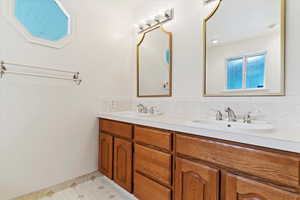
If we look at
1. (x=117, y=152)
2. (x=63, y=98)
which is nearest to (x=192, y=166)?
(x=117, y=152)

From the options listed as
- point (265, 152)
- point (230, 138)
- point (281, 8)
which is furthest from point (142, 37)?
point (265, 152)

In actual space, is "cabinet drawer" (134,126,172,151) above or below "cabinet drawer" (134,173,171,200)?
above

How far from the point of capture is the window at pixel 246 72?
1.30 meters

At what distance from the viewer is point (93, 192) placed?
1826 millimetres

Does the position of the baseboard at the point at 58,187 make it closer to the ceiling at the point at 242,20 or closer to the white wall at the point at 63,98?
the white wall at the point at 63,98

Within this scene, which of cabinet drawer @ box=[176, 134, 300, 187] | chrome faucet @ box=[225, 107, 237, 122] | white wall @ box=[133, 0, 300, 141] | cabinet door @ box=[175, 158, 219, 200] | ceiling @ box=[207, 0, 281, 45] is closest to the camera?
cabinet drawer @ box=[176, 134, 300, 187]

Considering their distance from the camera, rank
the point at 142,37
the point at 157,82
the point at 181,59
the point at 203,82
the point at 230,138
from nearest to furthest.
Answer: the point at 230,138 → the point at 203,82 → the point at 181,59 → the point at 157,82 → the point at 142,37

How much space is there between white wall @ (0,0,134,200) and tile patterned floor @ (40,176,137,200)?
158 mm

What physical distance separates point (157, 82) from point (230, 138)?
1.35 meters

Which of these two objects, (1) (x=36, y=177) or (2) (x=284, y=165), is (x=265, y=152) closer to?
(2) (x=284, y=165)

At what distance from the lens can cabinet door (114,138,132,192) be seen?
163 cm

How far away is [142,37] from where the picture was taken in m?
2.41

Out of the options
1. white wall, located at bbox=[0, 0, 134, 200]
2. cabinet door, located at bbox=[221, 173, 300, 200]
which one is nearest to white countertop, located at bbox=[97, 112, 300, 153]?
cabinet door, located at bbox=[221, 173, 300, 200]

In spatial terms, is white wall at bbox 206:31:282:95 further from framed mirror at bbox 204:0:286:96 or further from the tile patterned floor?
the tile patterned floor
